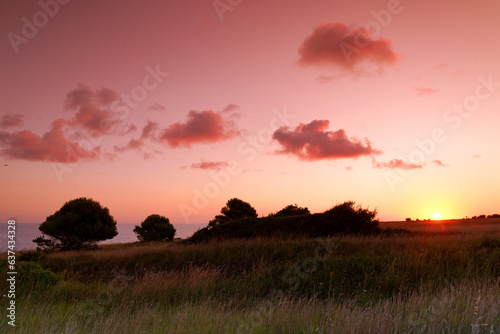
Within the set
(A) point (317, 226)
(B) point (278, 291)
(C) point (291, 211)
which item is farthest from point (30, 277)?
(C) point (291, 211)

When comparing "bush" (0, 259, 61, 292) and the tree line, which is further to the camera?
the tree line

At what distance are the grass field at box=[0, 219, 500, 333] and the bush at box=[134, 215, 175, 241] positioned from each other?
108ft

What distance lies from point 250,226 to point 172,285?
54.4 feet

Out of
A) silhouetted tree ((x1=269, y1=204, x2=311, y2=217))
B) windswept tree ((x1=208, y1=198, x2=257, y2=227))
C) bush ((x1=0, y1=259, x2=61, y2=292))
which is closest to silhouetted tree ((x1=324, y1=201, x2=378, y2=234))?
silhouetted tree ((x1=269, y1=204, x2=311, y2=217))

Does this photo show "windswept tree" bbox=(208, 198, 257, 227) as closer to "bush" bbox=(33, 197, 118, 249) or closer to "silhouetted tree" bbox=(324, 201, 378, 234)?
"bush" bbox=(33, 197, 118, 249)

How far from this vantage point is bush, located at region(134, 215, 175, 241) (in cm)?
5269

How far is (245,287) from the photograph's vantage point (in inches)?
467

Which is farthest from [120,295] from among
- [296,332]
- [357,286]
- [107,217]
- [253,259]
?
[107,217]

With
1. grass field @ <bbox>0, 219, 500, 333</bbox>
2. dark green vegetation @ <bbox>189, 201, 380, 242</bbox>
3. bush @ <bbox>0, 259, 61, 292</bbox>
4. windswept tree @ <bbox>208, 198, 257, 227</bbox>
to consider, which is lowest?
grass field @ <bbox>0, 219, 500, 333</bbox>


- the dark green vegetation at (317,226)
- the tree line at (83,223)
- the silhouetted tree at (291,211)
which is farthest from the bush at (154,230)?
the dark green vegetation at (317,226)

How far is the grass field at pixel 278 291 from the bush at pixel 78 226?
81.0 ft

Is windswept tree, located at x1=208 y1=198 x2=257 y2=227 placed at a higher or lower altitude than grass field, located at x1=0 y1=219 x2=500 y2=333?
higher

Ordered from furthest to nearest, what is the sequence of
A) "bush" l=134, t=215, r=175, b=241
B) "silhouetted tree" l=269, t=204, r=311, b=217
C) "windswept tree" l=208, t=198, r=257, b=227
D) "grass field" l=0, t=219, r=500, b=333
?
"bush" l=134, t=215, r=175, b=241
"windswept tree" l=208, t=198, r=257, b=227
"silhouetted tree" l=269, t=204, r=311, b=217
"grass field" l=0, t=219, r=500, b=333

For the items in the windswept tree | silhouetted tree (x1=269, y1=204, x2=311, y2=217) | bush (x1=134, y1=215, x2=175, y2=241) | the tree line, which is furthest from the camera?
bush (x1=134, y1=215, x2=175, y2=241)
